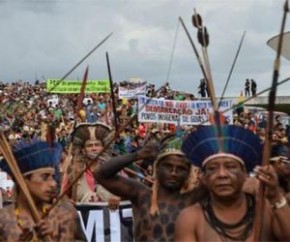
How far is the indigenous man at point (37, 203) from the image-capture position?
17.0 ft

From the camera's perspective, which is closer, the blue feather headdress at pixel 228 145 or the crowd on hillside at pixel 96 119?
the blue feather headdress at pixel 228 145

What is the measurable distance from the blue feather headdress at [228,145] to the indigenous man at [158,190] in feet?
2.33

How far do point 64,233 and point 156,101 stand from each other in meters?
6.87

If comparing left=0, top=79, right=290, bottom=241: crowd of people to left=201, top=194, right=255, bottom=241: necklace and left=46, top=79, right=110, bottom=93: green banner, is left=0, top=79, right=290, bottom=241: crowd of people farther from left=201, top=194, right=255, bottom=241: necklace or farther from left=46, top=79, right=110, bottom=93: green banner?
left=46, top=79, right=110, bottom=93: green banner

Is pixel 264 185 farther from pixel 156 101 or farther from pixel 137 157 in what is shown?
pixel 156 101

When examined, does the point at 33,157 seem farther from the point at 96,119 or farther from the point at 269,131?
the point at 96,119

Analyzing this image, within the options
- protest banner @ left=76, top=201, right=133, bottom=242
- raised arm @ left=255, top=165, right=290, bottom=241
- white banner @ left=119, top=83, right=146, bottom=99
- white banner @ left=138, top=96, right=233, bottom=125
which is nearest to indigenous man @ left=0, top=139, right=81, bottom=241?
raised arm @ left=255, top=165, right=290, bottom=241

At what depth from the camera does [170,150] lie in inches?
226

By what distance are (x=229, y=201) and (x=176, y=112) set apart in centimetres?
788

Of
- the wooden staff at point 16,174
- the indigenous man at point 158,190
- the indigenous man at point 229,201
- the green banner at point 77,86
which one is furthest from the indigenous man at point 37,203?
the green banner at point 77,86

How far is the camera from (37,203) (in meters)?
5.26

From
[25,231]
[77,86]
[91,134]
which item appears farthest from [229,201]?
[77,86]

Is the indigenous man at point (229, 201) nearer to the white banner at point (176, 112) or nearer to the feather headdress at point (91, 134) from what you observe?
the feather headdress at point (91, 134)

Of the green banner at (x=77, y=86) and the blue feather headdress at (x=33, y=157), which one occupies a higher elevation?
the green banner at (x=77, y=86)
